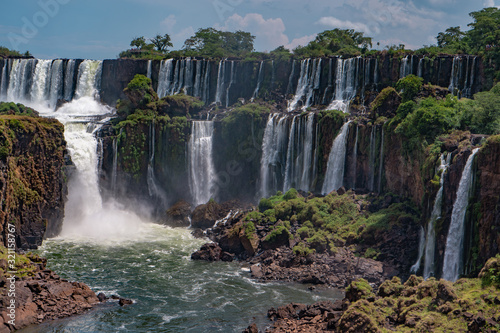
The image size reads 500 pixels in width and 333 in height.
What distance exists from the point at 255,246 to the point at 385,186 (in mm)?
11431

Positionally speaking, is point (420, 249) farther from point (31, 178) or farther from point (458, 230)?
point (31, 178)

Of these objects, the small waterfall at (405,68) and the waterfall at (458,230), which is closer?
the waterfall at (458,230)

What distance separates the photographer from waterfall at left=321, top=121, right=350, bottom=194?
140 feet

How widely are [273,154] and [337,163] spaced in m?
6.46

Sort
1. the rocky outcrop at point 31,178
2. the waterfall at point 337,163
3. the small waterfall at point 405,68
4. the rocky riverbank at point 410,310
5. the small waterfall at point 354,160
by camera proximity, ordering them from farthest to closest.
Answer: the small waterfall at point 405,68, the waterfall at point 337,163, the small waterfall at point 354,160, the rocky outcrop at point 31,178, the rocky riverbank at point 410,310

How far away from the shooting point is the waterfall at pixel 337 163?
42.6 m

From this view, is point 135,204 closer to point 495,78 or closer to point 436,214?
point 436,214

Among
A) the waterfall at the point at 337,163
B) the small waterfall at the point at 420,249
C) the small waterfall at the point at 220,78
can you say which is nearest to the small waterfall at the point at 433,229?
the small waterfall at the point at 420,249

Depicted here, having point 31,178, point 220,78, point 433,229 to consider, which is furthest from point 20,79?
point 433,229

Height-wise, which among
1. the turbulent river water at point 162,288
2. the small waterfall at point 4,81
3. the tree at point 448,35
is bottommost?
the turbulent river water at point 162,288

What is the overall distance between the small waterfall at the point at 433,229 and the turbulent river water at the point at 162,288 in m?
5.29

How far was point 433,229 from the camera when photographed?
29.5m

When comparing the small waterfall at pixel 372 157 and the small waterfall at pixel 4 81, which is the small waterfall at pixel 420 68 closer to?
the small waterfall at pixel 372 157

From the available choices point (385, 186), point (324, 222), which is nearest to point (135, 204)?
point (324, 222)
